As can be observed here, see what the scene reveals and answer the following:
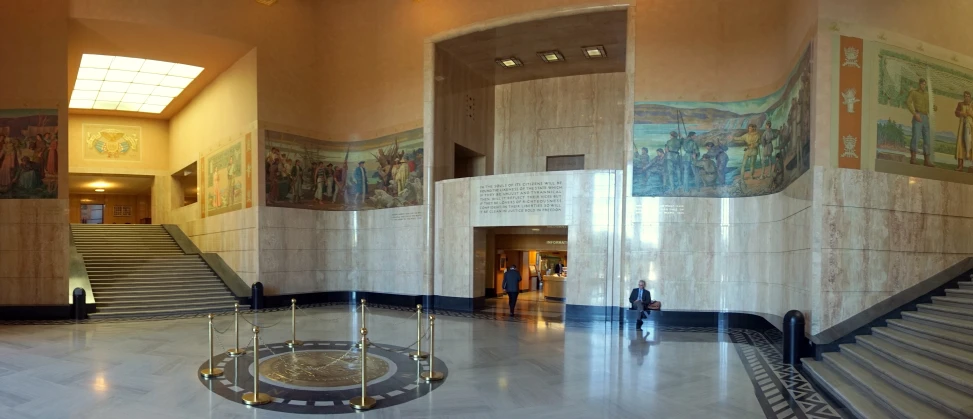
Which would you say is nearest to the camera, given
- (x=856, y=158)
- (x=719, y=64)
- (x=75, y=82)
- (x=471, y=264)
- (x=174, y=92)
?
(x=856, y=158)

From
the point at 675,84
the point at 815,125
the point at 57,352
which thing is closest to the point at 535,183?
the point at 675,84

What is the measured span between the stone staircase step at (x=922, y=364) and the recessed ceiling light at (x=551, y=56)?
11.7m

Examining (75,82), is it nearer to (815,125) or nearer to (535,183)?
(535,183)

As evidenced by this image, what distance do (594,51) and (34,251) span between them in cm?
1622

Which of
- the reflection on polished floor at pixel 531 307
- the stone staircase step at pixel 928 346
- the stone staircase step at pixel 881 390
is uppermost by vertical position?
the stone staircase step at pixel 928 346

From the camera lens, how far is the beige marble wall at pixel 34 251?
13562 mm

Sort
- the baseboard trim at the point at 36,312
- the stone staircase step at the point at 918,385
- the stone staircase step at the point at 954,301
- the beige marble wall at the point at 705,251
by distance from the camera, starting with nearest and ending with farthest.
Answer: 1. the stone staircase step at the point at 918,385
2. the stone staircase step at the point at 954,301
3. the beige marble wall at the point at 705,251
4. the baseboard trim at the point at 36,312

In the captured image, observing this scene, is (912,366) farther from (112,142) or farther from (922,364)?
(112,142)

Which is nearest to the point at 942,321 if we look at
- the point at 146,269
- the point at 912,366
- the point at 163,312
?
the point at 912,366

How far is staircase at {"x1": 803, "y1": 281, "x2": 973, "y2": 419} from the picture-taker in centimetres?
603

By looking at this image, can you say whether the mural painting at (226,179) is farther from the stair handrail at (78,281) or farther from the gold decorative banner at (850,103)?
the gold decorative banner at (850,103)

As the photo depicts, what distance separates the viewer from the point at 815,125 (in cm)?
937

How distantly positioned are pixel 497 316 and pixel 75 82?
17.3 m

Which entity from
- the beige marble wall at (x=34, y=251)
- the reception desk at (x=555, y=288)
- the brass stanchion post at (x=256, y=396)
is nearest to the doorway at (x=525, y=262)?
the reception desk at (x=555, y=288)
